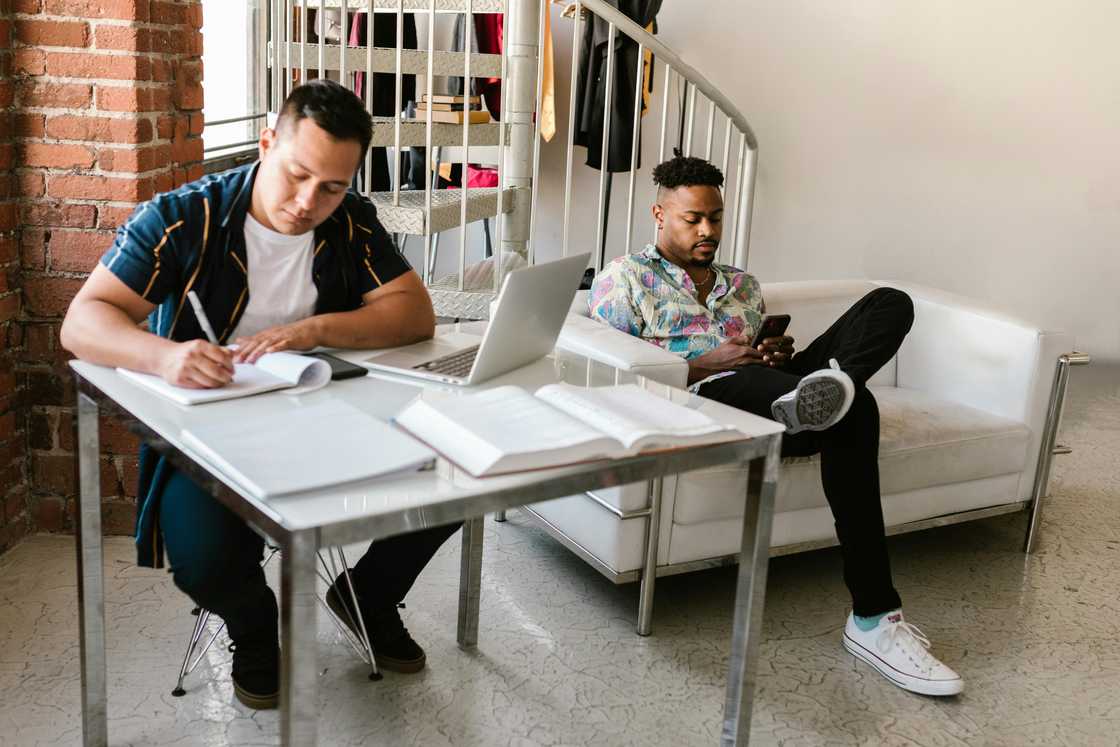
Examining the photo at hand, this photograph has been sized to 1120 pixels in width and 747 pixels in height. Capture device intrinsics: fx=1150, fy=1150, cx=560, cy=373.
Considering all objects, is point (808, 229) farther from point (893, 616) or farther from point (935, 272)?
point (893, 616)

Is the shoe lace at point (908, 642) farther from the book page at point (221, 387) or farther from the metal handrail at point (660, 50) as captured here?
the metal handrail at point (660, 50)

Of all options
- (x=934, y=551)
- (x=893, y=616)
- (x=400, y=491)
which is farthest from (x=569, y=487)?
(x=934, y=551)

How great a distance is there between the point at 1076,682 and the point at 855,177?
11.5 feet

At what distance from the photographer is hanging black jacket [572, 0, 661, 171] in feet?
15.7

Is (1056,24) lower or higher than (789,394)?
higher

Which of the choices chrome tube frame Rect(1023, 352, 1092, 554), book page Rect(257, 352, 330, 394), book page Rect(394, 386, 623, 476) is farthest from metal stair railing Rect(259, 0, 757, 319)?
book page Rect(394, 386, 623, 476)

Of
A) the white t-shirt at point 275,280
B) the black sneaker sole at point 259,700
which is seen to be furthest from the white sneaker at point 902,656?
the white t-shirt at point 275,280

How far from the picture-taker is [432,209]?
3617mm

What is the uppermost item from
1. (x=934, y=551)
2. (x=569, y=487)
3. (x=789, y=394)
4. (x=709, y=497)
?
(x=569, y=487)

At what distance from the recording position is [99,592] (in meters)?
1.88

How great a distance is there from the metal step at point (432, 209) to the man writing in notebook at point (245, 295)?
53.6 inches

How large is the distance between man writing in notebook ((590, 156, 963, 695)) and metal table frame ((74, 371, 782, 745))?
64cm

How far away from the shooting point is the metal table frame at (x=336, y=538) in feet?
4.01

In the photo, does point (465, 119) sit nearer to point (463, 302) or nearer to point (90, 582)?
point (463, 302)
